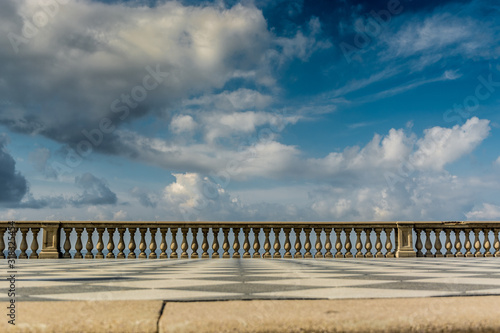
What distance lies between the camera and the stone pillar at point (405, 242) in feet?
38.7

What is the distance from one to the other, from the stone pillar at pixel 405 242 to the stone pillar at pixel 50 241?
8.54 meters

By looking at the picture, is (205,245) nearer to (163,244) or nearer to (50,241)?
(163,244)

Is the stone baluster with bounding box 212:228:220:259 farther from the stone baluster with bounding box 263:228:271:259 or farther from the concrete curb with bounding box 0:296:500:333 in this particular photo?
the concrete curb with bounding box 0:296:500:333

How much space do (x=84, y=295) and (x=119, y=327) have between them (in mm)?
1045

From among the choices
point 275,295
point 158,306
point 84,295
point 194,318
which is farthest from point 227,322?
point 84,295

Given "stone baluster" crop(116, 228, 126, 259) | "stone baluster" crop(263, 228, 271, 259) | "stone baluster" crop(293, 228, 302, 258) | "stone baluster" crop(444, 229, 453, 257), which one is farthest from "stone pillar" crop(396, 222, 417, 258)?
"stone baluster" crop(116, 228, 126, 259)

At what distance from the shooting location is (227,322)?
1951 millimetres

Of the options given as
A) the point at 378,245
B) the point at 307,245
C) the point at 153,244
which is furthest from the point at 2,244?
the point at 378,245

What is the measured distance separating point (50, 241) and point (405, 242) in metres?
8.93

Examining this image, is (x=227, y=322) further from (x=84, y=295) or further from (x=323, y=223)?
(x=323, y=223)

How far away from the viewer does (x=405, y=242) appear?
A: 1190 centimetres

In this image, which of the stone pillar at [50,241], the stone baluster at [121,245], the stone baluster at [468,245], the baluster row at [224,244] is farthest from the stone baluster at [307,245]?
the stone pillar at [50,241]

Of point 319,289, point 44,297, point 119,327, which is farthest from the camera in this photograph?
point 319,289

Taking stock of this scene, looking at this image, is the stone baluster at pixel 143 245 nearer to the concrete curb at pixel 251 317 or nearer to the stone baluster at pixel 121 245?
the stone baluster at pixel 121 245
